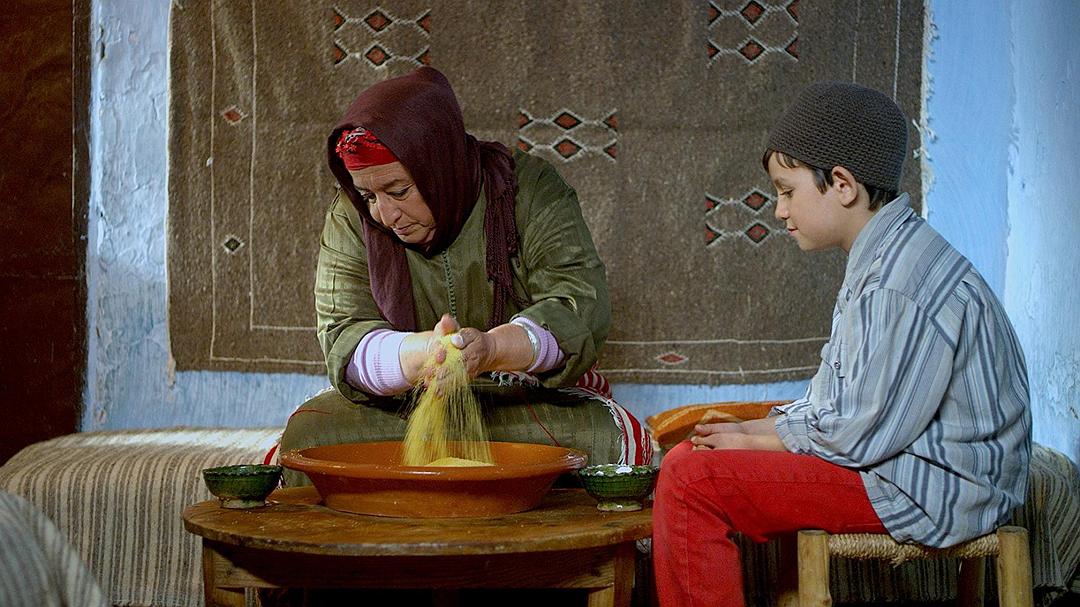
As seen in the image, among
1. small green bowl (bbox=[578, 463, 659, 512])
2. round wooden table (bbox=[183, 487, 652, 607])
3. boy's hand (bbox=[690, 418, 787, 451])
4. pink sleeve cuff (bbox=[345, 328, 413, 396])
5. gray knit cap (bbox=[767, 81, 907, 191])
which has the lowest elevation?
round wooden table (bbox=[183, 487, 652, 607])

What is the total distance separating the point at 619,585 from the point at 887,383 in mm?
492

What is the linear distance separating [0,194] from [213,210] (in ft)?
1.83

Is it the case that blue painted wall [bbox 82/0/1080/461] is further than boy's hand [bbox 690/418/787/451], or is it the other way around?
blue painted wall [bbox 82/0/1080/461]

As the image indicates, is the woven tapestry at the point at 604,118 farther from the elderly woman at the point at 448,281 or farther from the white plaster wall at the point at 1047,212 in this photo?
the elderly woman at the point at 448,281

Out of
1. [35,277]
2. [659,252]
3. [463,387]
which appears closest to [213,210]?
[35,277]

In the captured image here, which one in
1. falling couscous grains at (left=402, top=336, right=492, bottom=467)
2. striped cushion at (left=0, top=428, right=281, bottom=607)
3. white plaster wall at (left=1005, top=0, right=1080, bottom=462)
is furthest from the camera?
white plaster wall at (left=1005, top=0, right=1080, bottom=462)

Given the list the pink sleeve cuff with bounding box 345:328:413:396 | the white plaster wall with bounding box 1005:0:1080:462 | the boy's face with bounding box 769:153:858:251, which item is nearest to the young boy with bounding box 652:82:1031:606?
the boy's face with bounding box 769:153:858:251

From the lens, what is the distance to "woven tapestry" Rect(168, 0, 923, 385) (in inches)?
121

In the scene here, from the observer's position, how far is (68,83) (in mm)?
3098

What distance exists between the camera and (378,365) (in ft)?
7.20

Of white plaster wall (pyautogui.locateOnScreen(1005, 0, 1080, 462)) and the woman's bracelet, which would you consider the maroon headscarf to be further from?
white plaster wall (pyautogui.locateOnScreen(1005, 0, 1080, 462))

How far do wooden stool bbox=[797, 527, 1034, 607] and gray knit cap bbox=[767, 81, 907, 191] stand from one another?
1.86ft

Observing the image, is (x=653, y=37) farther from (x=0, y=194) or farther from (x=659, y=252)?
(x=0, y=194)

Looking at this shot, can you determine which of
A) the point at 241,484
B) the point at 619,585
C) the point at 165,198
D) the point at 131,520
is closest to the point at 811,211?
the point at 619,585
